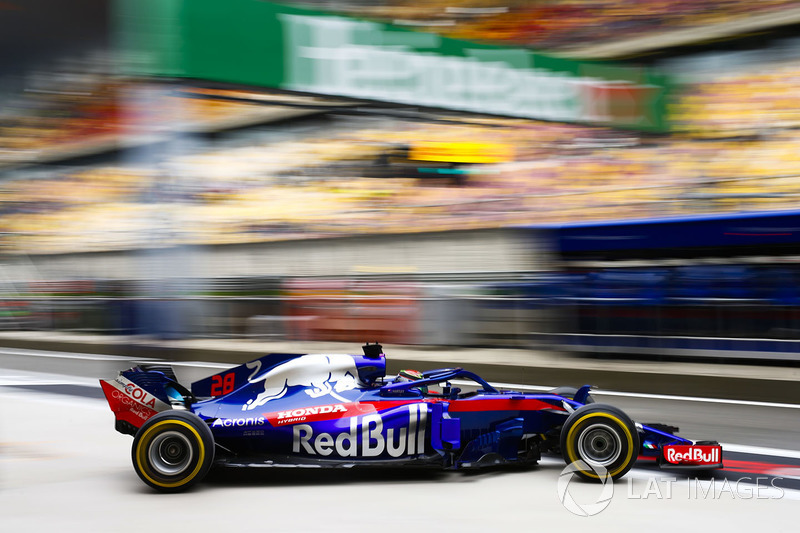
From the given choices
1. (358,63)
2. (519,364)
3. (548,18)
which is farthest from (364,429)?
(548,18)

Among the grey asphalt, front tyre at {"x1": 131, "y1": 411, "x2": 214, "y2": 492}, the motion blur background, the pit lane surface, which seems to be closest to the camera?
the pit lane surface

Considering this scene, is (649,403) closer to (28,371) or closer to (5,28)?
(28,371)

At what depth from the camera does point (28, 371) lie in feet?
43.5

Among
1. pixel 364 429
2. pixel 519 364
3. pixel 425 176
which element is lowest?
pixel 519 364

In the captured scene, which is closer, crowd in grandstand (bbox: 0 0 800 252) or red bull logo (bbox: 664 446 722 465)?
red bull logo (bbox: 664 446 722 465)

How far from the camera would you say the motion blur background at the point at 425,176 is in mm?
10461

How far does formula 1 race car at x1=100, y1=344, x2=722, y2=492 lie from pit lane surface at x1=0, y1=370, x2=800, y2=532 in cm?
17

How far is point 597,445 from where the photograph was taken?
5.34 metres

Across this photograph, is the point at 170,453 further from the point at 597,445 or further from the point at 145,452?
the point at 597,445

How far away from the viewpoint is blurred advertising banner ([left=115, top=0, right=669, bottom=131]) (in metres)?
10.6

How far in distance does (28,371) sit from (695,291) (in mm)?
10100

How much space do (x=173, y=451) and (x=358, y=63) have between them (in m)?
8.37

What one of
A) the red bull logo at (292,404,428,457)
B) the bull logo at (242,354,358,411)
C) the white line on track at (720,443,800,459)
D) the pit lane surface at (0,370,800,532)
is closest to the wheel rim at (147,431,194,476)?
the pit lane surface at (0,370,800,532)

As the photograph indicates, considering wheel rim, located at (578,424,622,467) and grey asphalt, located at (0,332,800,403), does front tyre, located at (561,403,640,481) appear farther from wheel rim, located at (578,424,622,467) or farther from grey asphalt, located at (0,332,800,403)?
grey asphalt, located at (0,332,800,403)
